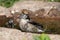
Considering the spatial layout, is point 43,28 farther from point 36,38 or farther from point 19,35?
point 36,38

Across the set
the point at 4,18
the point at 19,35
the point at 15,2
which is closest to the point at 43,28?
the point at 19,35

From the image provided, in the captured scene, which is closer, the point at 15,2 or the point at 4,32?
the point at 4,32

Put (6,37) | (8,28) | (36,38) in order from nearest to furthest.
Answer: (36,38) < (6,37) < (8,28)

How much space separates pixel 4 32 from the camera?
4008 millimetres

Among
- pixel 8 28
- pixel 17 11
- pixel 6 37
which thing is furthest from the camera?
pixel 17 11

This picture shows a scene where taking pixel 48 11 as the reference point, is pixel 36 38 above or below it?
above

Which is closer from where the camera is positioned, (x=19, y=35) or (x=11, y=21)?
(x=19, y=35)

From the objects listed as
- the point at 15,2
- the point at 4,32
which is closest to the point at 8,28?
the point at 4,32

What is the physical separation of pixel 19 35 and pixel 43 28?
525 mm

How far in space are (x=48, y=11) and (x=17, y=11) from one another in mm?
604

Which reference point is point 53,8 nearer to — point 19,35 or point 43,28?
point 43,28

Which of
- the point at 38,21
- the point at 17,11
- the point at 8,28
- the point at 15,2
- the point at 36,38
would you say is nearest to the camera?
the point at 36,38

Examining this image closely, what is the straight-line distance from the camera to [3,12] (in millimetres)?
4996

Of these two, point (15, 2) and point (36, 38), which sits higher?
point (36, 38)
